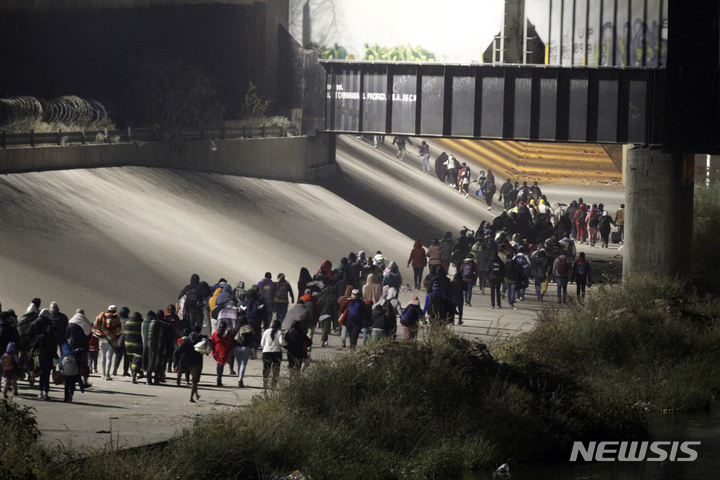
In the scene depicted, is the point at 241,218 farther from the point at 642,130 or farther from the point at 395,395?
the point at 395,395

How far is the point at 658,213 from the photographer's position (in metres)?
31.8

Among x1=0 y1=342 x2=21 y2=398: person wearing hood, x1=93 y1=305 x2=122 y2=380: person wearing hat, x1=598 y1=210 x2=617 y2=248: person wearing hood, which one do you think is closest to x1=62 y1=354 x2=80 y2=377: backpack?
x1=0 y1=342 x2=21 y2=398: person wearing hood

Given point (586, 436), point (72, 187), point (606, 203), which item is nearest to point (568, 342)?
point (586, 436)

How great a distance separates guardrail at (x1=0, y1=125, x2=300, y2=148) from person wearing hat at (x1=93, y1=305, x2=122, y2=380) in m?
13.2

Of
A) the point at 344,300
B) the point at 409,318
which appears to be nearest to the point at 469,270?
the point at 344,300

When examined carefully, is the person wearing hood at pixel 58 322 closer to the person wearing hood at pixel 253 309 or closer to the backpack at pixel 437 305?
the person wearing hood at pixel 253 309

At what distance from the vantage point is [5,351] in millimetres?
16547

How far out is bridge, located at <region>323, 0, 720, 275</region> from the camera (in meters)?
31.7

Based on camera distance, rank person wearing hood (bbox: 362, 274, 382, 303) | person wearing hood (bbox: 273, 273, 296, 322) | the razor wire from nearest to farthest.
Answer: person wearing hood (bbox: 273, 273, 296, 322) → person wearing hood (bbox: 362, 274, 382, 303) → the razor wire

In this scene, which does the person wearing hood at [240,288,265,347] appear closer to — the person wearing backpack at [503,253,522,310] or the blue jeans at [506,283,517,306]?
the person wearing backpack at [503,253,522,310]

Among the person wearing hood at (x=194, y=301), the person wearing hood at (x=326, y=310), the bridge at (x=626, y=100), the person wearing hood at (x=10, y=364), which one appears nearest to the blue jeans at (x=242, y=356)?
the person wearing hood at (x=194, y=301)

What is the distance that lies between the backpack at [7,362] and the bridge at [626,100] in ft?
66.2

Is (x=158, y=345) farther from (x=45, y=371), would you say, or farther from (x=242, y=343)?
(x=45, y=371)

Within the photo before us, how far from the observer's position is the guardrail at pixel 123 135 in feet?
101
